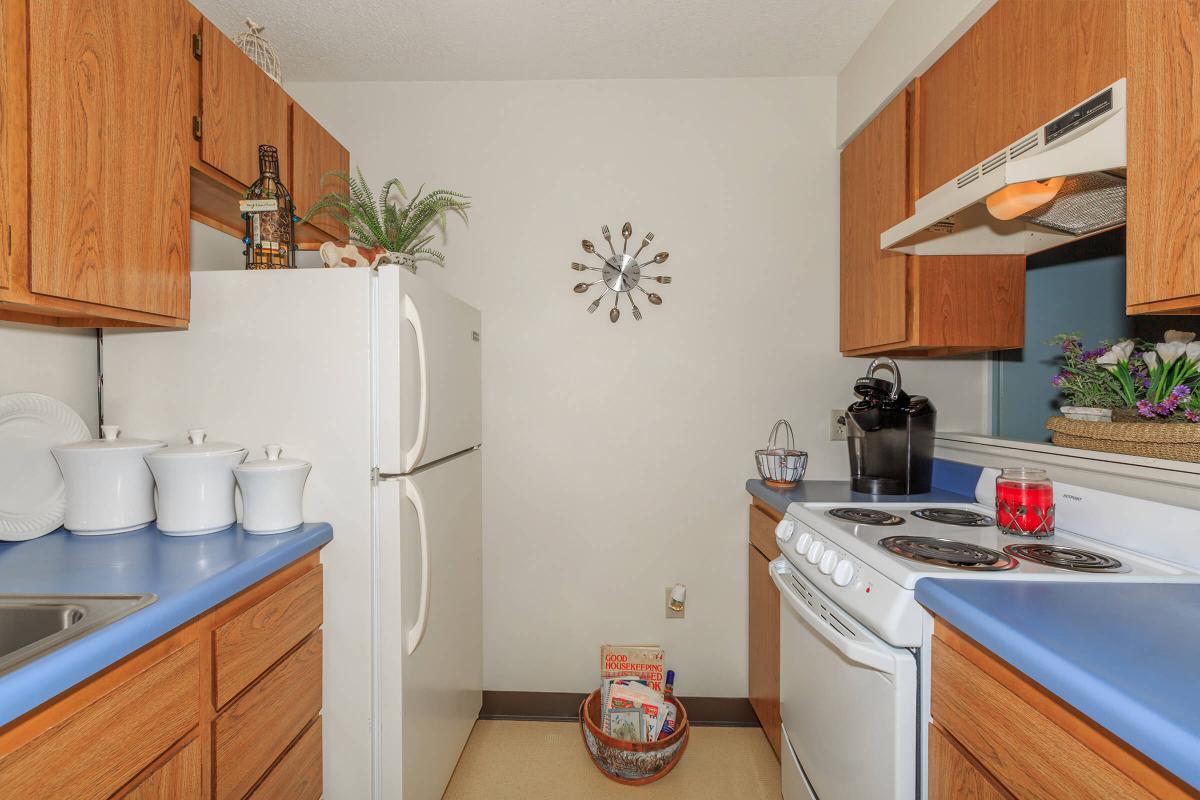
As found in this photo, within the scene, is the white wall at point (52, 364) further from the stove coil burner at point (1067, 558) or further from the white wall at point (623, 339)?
the stove coil burner at point (1067, 558)

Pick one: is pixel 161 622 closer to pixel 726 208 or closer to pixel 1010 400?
pixel 726 208

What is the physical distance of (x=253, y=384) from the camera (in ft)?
4.95

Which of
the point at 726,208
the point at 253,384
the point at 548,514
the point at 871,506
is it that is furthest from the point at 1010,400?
the point at 253,384

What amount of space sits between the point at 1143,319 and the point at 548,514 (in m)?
2.23

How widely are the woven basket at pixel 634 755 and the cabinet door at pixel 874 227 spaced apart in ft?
5.18

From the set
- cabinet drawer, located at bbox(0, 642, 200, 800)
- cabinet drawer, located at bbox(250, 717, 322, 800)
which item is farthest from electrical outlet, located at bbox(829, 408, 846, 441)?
cabinet drawer, located at bbox(0, 642, 200, 800)

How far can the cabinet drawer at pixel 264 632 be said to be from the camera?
3.69 feet

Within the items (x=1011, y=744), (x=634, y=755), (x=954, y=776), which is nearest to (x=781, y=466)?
(x=634, y=755)

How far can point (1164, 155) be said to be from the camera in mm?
914

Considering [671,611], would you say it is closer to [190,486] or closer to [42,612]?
[190,486]

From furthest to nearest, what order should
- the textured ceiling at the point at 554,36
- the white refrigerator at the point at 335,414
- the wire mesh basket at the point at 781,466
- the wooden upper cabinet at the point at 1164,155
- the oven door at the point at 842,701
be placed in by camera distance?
the wire mesh basket at the point at 781,466 < the textured ceiling at the point at 554,36 < the white refrigerator at the point at 335,414 < the oven door at the point at 842,701 < the wooden upper cabinet at the point at 1164,155

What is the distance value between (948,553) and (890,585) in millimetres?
177

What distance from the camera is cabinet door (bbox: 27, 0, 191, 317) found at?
3.58 ft

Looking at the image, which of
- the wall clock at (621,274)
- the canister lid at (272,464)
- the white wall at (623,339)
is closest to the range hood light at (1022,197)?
the white wall at (623,339)
